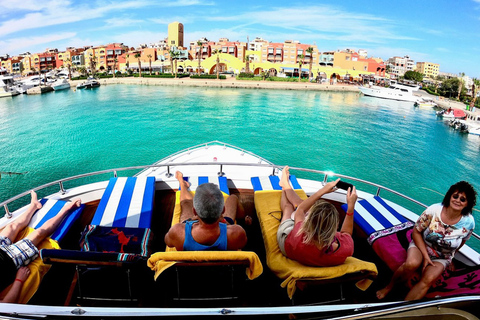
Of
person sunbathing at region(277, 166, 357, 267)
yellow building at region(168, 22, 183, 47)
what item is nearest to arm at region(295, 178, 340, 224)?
person sunbathing at region(277, 166, 357, 267)

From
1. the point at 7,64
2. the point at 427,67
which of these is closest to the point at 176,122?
the point at 7,64

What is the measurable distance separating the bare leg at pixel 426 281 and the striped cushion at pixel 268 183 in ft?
7.18

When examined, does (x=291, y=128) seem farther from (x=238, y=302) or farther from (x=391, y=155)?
(x=238, y=302)

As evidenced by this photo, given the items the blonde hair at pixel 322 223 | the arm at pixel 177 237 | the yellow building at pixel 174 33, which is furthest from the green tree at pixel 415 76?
the arm at pixel 177 237

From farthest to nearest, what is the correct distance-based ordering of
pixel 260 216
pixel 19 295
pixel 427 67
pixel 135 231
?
pixel 427 67 → pixel 260 216 → pixel 135 231 → pixel 19 295

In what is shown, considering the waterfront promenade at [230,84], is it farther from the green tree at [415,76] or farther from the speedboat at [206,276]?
the speedboat at [206,276]

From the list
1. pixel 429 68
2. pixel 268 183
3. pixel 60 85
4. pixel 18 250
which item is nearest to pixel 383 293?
pixel 268 183

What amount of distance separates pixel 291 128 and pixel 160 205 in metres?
21.6

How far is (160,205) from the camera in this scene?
13.9 ft

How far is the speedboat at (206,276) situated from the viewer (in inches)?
60.5

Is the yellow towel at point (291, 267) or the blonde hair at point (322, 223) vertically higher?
the blonde hair at point (322, 223)

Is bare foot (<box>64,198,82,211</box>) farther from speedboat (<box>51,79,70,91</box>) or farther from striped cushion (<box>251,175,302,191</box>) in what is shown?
speedboat (<box>51,79,70,91</box>)

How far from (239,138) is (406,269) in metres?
19.0

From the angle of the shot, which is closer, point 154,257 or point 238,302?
point 154,257
